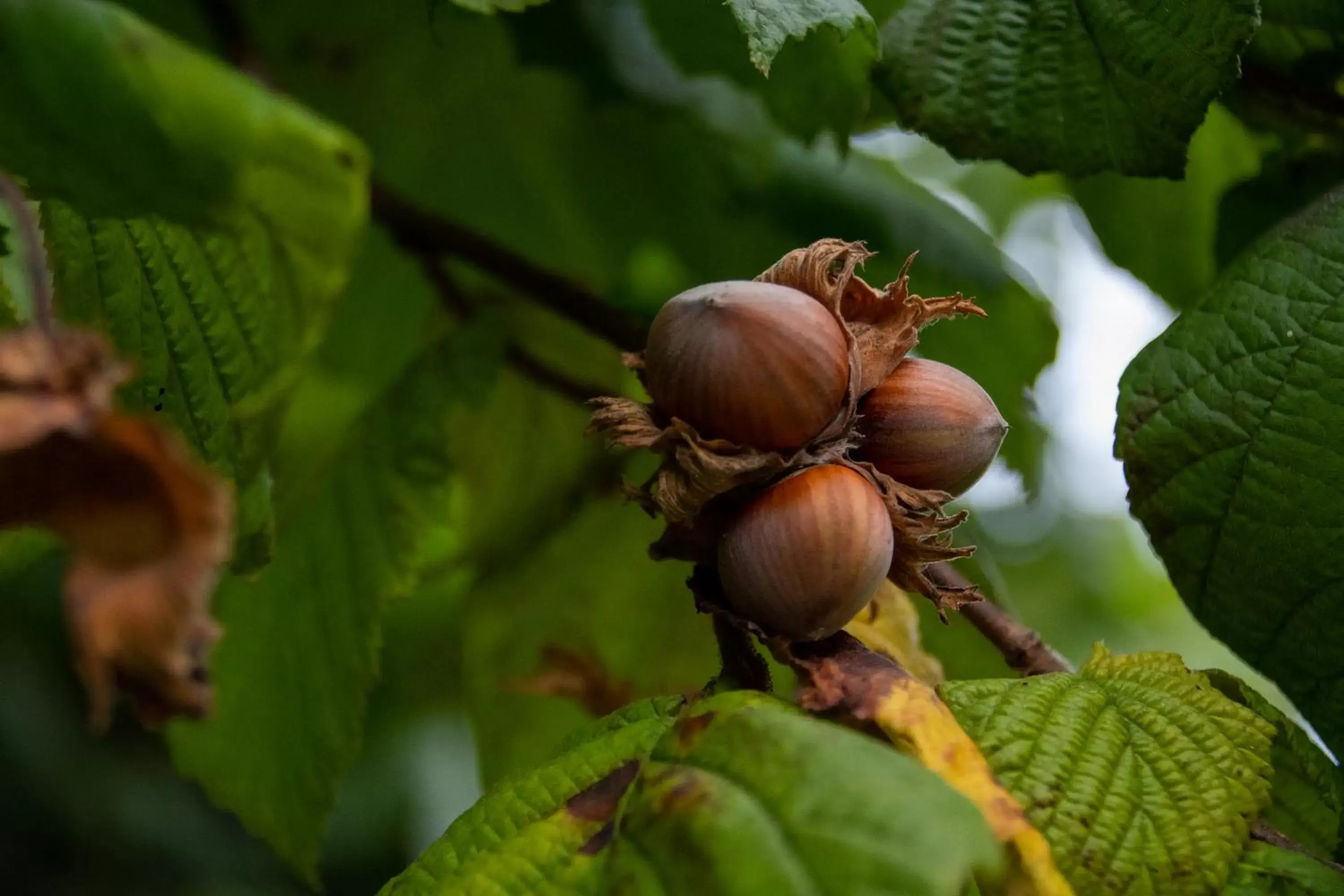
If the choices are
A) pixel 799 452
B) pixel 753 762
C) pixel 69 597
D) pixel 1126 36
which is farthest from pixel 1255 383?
pixel 69 597

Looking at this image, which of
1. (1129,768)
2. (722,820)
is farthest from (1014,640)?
(722,820)

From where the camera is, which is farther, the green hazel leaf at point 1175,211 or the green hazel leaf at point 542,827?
the green hazel leaf at point 1175,211

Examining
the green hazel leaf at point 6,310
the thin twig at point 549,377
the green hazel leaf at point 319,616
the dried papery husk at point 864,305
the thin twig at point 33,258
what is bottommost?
the green hazel leaf at point 319,616

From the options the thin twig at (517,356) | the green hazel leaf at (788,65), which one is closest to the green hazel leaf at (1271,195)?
the green hazel leaf at (788,65)

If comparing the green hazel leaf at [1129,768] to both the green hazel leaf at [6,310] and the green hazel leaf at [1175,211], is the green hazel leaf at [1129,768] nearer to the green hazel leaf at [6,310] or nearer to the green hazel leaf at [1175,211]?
the green hazel leaf at [6,310]

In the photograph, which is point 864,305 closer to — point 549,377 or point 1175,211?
point 549,377
